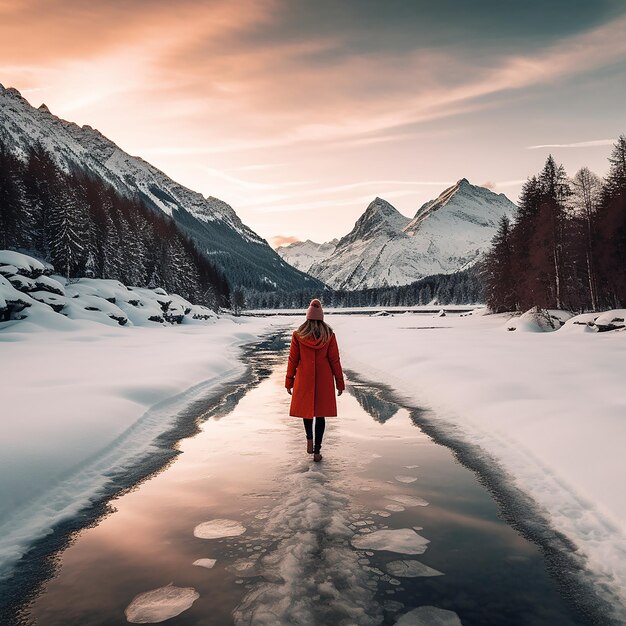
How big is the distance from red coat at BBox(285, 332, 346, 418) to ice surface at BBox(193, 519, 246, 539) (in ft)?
7.94

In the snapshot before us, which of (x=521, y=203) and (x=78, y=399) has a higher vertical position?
(x=521, y=203)

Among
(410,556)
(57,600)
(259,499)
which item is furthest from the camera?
(259,499)

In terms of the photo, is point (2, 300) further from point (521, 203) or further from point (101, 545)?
point (521, 203)

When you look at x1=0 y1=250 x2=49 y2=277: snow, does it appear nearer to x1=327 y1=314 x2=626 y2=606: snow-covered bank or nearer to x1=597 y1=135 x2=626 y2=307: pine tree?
x1=327 y1=314 x2=626 y2=606: snow-covered bank

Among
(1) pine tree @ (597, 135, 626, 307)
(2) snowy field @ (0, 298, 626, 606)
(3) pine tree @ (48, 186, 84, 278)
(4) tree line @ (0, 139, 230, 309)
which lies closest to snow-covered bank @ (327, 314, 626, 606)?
(2) snowy field @ (0, 298, 626, 606)

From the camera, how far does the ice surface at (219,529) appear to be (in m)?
4.71

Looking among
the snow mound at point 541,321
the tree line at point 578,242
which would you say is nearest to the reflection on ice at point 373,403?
the snow mound at point 541,321

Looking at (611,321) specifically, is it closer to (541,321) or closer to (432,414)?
(541,321)

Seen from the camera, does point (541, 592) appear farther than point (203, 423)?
No

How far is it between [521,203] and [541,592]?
50.9 metres

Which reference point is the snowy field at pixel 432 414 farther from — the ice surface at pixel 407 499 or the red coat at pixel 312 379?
the red coat at pixel 312 379

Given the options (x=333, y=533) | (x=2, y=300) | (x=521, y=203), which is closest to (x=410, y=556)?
(x=333, y=533)

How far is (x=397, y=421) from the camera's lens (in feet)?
33.2

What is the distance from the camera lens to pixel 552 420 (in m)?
8.13
